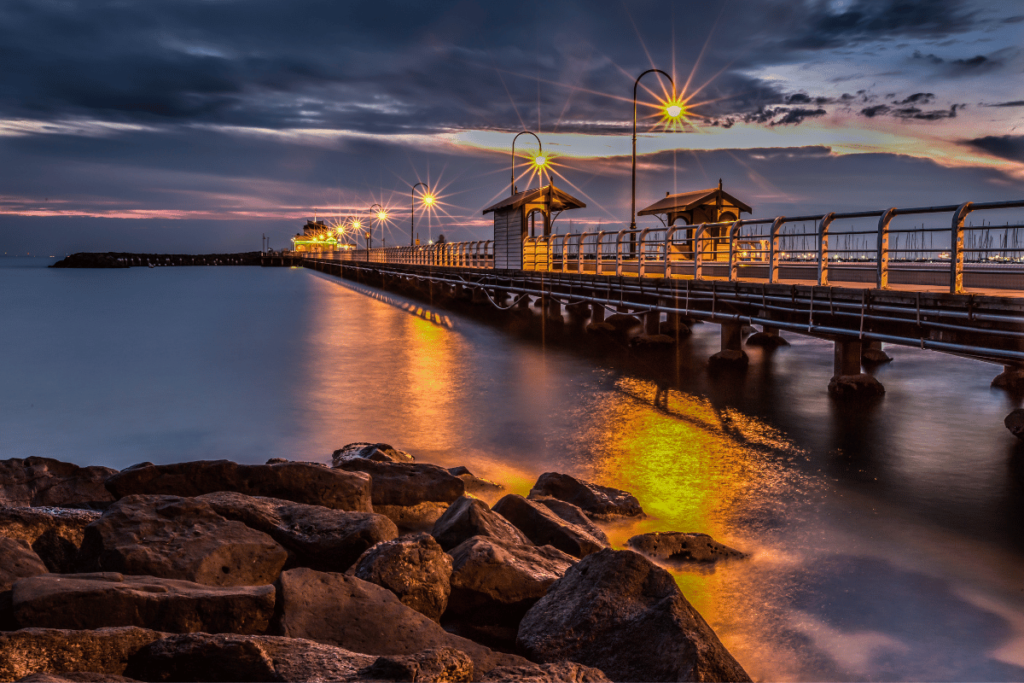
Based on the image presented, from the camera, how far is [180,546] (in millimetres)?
5504

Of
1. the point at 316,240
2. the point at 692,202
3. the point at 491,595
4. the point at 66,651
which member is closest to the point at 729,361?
the point at 692,202

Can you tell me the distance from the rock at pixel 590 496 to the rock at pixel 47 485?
465 centimetres

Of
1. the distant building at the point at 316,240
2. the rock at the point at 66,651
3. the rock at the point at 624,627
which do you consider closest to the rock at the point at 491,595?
the rock at the point at 624,627

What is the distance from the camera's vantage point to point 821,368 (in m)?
20.0

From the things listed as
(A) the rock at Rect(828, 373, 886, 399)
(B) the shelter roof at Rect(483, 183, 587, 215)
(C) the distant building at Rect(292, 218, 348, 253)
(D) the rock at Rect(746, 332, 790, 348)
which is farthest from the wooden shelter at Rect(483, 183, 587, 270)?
(C) the distant building at Rect(292, 218, 348, 253)

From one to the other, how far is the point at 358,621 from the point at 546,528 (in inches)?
102

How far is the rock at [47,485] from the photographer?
8.27 metres

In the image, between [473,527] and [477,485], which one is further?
[477,485]

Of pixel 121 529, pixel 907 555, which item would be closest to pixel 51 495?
pixel 121 529

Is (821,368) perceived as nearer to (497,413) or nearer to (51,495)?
(497,413)

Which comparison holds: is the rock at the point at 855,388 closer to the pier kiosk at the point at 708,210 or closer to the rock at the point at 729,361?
the rock at the point at 729,361

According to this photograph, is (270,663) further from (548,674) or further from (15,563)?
(15,563)

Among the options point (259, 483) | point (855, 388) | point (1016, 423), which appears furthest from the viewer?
point (855, 388)

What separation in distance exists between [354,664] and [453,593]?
1.61 metres
